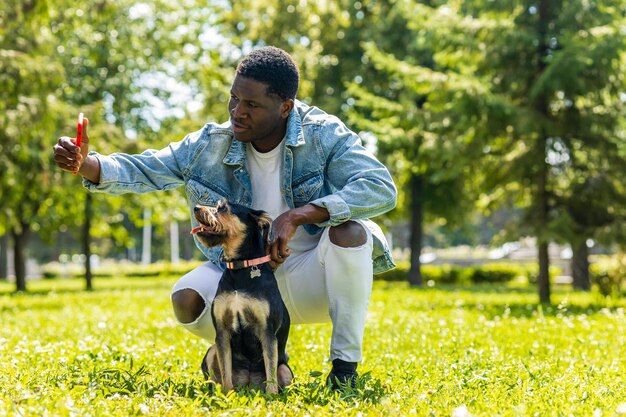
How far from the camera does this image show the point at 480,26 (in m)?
14.7

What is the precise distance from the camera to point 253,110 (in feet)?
15.4

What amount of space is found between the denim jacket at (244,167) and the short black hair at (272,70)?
256mm

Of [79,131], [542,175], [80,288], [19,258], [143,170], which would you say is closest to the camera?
[79,131]

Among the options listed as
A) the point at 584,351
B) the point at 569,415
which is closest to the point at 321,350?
the point at 584,351

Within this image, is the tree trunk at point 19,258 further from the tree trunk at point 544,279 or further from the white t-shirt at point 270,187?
the white t-shirt at point 270,187

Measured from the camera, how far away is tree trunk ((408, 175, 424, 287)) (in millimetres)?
24859

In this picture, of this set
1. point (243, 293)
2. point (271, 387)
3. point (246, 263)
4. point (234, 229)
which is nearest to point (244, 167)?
point (234, 229)

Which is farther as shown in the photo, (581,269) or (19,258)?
(19,258)

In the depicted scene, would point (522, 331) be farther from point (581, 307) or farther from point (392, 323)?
point (581, 307)

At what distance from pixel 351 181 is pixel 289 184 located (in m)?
0.44

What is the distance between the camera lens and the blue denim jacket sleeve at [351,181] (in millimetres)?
4500

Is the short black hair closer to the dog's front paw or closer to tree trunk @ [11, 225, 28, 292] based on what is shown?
the dog's front paw

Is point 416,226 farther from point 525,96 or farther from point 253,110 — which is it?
point 253,110

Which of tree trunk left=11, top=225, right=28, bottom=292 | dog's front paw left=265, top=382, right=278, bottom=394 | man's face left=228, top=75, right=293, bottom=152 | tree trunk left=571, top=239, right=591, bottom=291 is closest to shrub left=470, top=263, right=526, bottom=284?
tree trunk left=571, top=239, right=591, bottom=291
